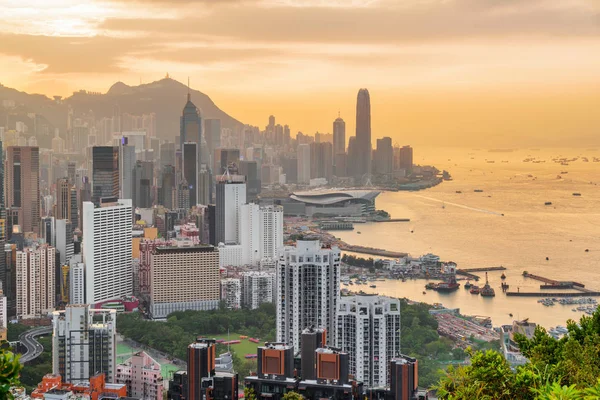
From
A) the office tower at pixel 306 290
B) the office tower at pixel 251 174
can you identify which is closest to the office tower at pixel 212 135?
the office tower at pixel 251 174

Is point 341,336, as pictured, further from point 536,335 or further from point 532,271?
point 532,271

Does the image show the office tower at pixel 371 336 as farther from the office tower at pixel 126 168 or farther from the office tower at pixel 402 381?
the office tower at pixel 126 168

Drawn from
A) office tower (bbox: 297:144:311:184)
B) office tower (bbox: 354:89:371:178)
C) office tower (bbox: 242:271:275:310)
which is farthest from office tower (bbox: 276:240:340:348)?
office tower (bbox: 297:144:311:184)

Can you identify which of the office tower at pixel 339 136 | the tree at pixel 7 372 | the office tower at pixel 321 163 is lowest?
the tree at pixel 7 372

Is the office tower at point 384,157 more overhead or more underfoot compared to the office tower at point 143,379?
more overhead

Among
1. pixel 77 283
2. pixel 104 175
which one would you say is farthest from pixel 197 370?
pixel 104 175

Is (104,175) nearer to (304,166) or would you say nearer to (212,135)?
(212,135)
